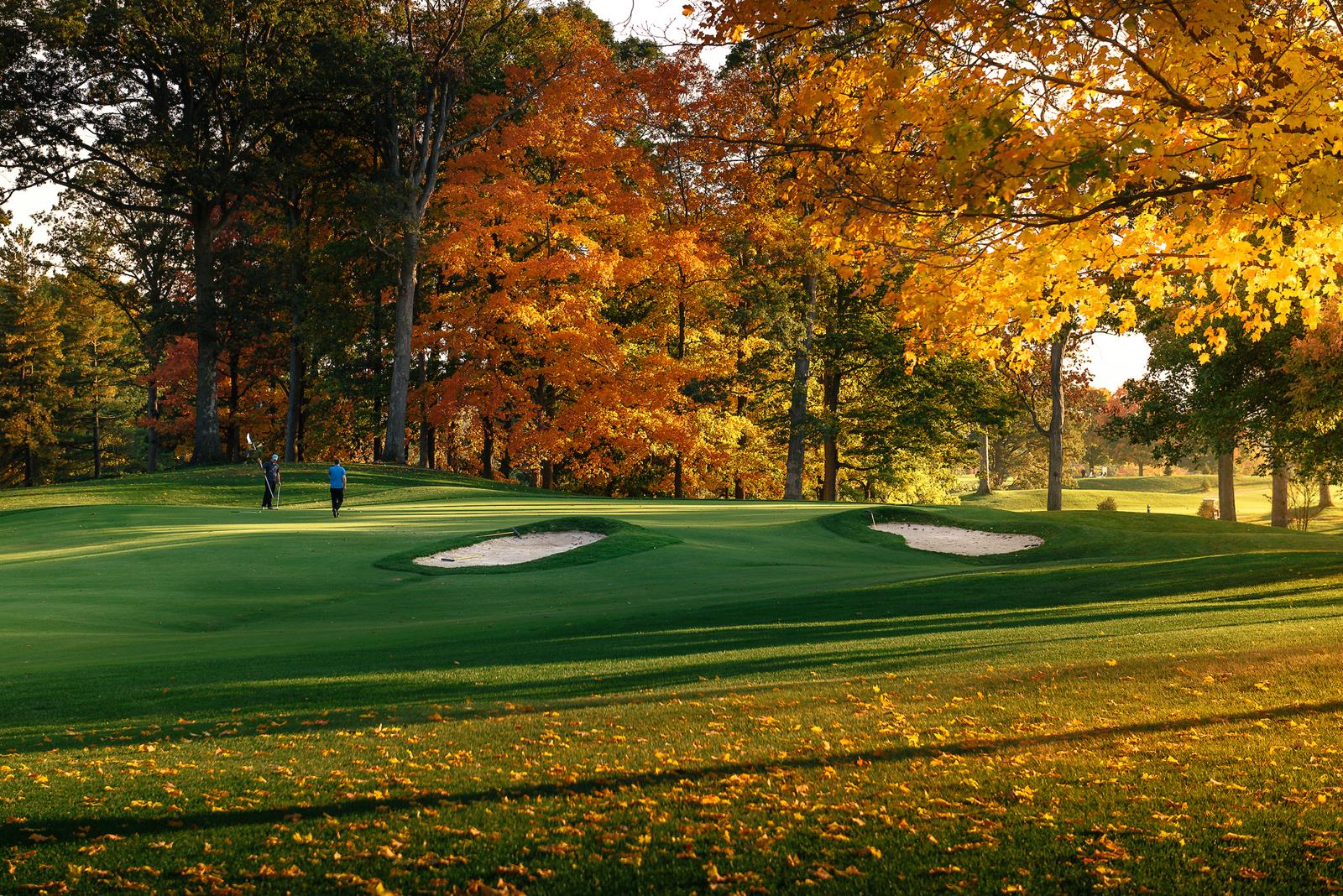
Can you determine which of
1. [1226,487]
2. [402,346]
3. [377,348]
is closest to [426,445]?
[377,348]

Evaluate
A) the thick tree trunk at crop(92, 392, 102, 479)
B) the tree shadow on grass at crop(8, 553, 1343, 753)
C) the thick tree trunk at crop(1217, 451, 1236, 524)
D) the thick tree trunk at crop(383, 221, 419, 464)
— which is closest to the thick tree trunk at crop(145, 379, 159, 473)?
the thick tree trunk at crop(92, 392, 102, 479)

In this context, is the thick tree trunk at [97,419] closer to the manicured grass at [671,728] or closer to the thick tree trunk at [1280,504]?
the manicured grass at [671,728]

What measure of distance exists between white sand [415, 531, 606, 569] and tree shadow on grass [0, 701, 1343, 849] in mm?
12792

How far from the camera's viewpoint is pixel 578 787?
6.04 meters

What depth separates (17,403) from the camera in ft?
182

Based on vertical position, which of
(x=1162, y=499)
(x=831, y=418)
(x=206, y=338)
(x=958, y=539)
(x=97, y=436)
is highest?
(x=206, y=338)

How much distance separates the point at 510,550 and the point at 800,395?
19.2 m

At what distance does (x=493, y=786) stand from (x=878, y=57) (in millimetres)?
6842

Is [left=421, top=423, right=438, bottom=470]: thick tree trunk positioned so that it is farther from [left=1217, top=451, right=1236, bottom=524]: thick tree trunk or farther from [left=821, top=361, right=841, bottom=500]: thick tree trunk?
[left=1217, top=451, right=1236, bottom=524]: thick tree trunk

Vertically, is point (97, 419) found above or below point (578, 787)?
above

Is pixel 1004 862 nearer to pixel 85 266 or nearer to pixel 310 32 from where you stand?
pixel 310 32

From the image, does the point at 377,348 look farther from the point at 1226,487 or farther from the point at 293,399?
the point at 1226,487

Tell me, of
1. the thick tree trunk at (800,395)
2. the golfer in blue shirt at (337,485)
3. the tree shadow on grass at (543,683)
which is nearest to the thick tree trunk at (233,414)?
the golfer in blue shirt at (337,485)

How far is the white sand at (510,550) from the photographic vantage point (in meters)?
19.1
